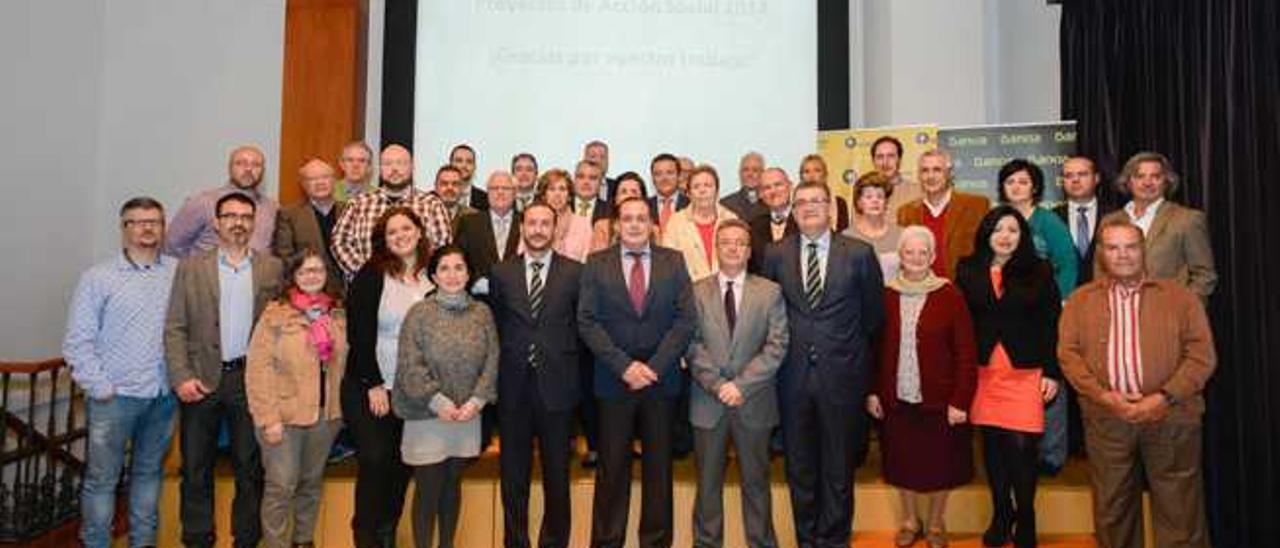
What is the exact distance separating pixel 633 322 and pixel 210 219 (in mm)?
2055

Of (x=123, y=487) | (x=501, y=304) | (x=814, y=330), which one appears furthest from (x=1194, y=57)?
(x=123, y=487)

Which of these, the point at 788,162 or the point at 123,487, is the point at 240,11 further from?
the point at 788,162

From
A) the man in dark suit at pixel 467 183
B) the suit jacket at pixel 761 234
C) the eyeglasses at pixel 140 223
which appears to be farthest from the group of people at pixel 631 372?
the man in dark suit at pixel 467 183

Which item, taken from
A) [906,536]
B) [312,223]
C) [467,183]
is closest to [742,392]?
[906,536]

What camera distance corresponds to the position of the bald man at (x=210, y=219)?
361 cm

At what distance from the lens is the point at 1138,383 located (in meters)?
2.95

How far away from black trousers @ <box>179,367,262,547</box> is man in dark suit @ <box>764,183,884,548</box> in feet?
6.89

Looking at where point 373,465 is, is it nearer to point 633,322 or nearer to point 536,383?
point 536,383

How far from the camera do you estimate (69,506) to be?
3879 mm

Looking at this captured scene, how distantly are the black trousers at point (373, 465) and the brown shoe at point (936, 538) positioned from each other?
6.94 feet

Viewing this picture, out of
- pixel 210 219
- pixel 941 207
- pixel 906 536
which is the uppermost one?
pixel 941 207

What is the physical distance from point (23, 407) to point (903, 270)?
15.7 ft

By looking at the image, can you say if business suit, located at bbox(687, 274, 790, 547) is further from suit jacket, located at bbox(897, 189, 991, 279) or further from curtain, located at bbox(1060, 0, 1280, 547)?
curtain, located at bbox(1060, 0, 1280, 547)

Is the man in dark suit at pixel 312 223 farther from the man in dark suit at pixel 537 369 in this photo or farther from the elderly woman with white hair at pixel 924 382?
the elderly woman with white hair at pixel 924 382
